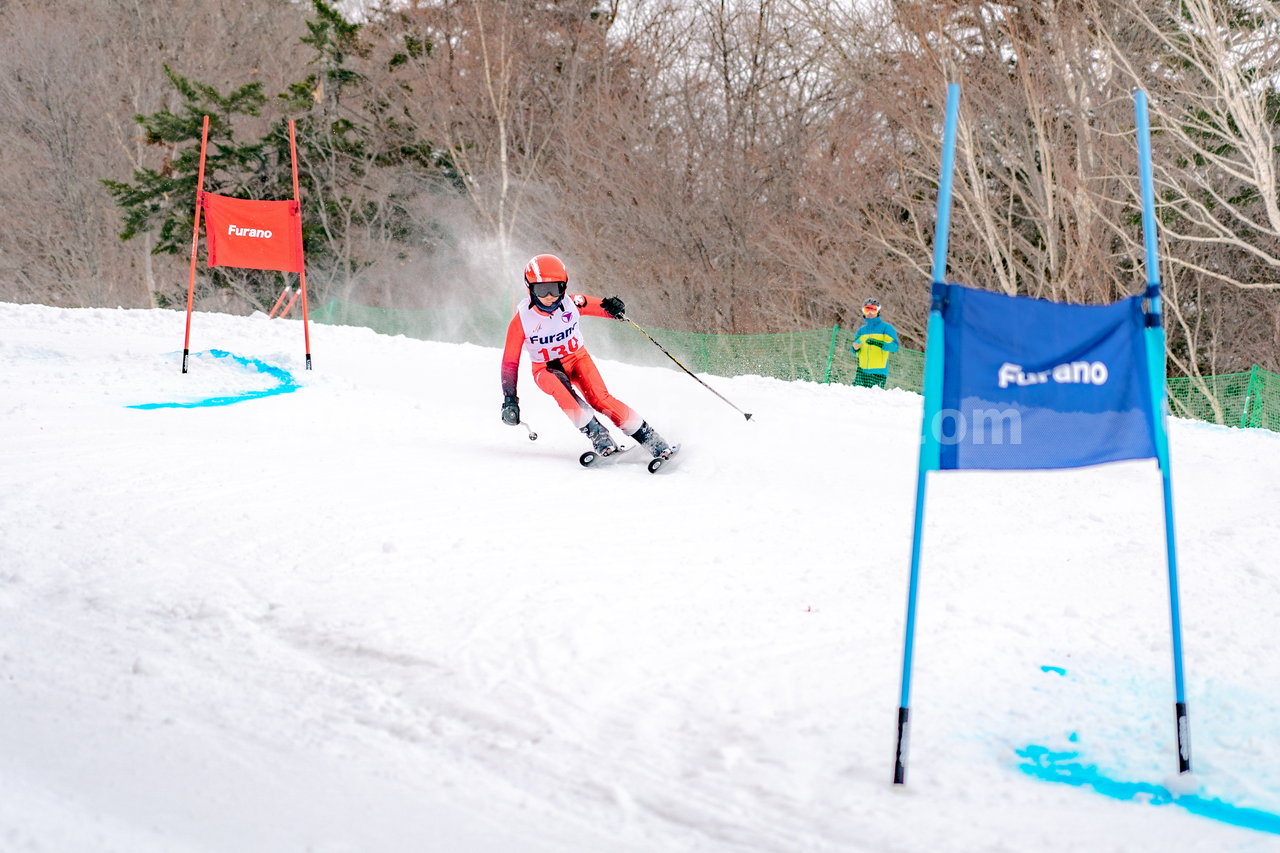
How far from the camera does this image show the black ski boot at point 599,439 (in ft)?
27.6

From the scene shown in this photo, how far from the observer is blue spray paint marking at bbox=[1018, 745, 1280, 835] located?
3.08 metres

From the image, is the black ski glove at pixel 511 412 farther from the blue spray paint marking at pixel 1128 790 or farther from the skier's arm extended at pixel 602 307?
the blue spray paint marking at pixel 1128 790

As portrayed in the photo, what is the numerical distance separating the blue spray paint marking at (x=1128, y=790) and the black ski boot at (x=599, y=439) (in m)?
5.20

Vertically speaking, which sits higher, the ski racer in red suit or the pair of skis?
the ski racer in red suit

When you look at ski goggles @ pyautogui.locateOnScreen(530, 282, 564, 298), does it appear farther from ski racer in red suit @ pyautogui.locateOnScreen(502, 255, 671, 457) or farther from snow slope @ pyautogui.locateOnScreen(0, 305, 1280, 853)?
snow slope @ pyautogui.locateOnScreen(0, 305, 1280, 853)

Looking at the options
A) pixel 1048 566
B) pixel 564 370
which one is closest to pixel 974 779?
pixel 1048 566

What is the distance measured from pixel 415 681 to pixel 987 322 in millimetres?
2302

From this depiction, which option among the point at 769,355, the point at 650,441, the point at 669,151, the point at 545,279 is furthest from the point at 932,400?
the point at 669,151

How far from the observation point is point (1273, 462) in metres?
8.60

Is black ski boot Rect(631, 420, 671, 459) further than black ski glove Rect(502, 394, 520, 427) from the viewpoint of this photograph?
No

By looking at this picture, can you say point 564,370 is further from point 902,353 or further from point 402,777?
point 902,353

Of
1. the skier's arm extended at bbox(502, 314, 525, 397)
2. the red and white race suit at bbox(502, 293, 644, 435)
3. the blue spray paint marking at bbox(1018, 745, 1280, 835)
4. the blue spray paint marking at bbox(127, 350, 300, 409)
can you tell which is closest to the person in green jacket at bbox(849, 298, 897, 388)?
the red and white race suit at bbox(502, 293, 644, 435)

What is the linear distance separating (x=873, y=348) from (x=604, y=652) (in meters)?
11.3

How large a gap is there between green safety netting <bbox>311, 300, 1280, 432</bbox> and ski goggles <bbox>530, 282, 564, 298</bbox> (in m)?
7.75
